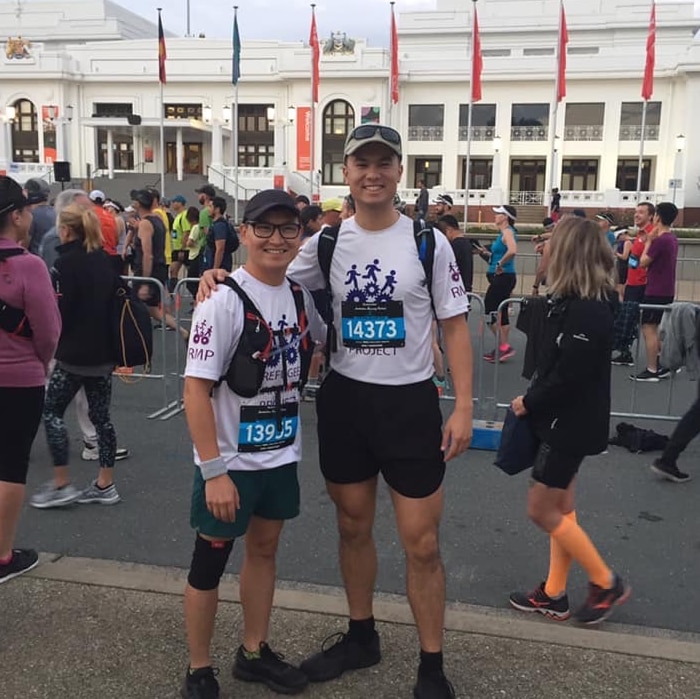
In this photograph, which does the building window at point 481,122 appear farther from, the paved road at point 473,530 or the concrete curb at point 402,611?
the concrete curb at point 402,611

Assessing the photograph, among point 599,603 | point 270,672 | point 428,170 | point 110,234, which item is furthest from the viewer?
point 428,170

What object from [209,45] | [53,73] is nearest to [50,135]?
[53,73]

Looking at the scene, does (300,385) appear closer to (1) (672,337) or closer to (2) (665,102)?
(1) (672,337)

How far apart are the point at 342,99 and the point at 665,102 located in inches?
811

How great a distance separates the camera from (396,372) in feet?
9.27

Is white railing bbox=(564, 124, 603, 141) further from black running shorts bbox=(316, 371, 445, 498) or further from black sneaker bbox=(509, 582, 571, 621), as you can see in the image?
black running shorts bbox=(316, 371, 445, 498)

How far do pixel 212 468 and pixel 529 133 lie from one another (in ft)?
167

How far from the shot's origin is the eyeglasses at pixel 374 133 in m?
2.77

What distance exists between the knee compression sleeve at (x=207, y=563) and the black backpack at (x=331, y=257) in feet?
2.74

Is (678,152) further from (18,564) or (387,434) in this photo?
(18,564)

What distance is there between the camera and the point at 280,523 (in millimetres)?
2885

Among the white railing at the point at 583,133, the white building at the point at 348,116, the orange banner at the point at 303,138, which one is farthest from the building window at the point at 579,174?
the orange banner at the point at 303,138

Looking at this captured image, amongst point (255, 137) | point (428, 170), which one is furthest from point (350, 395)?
point (255, 137)

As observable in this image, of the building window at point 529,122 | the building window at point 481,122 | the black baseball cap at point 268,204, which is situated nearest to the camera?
the black baseball cap at point 268,204
